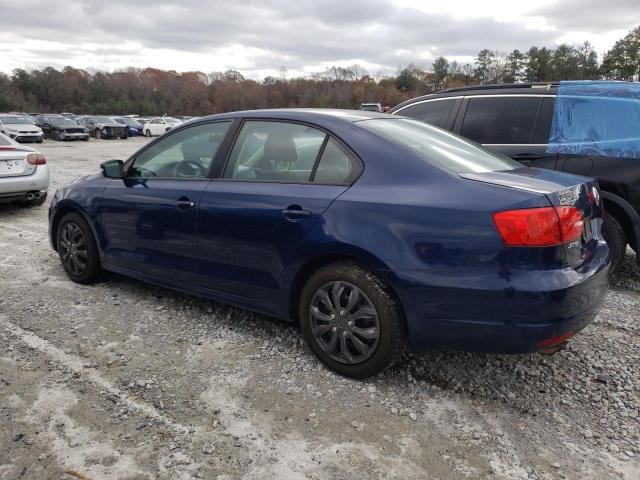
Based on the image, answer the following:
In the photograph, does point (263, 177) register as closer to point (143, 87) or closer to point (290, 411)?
point (290, 411)

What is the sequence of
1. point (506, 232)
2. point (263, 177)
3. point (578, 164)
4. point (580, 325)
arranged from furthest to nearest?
point (578, 164), point (263, 177), point (580, 325), point (506, 232)

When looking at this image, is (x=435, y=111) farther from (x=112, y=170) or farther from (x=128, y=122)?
(x=128, y=122)

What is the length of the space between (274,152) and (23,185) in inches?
240

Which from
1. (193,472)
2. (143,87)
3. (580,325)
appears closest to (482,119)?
(580,325)

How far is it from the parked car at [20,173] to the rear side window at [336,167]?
6.47m

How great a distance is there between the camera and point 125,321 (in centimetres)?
394

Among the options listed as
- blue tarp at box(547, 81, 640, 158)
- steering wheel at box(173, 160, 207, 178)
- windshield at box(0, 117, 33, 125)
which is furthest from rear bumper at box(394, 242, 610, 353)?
windshield at box(0, 117, 33, 125)

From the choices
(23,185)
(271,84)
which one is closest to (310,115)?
(23,185)

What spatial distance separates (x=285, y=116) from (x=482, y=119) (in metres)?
2.59

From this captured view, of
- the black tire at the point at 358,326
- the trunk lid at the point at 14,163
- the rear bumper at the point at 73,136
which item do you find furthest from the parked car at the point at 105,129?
the black tire at the point at 358,326

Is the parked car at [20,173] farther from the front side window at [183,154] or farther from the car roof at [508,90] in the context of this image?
the car roof at [508,90]

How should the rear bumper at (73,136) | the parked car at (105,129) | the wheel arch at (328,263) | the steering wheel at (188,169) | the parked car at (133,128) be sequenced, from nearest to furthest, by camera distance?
the wheel arch at (328,263)
the steering wheel at (188,169)
the rear bumper at (73,136)
the parked car at (105,129)
the parked car at (133,128)

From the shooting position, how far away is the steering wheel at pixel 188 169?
3.79 meters

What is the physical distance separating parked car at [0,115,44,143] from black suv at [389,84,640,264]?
25.9 m
